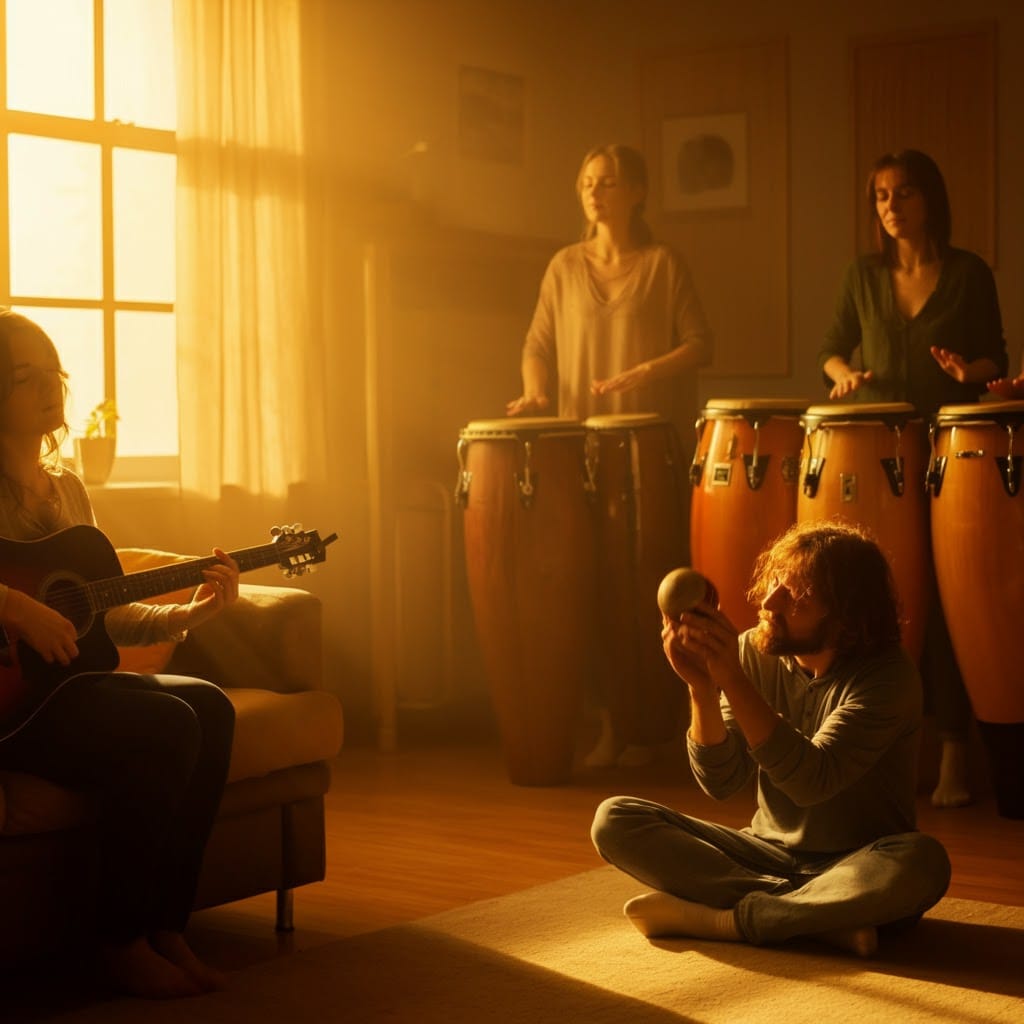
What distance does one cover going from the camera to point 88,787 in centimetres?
240

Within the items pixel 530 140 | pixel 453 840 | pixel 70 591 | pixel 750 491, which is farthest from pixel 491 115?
pixel 70 591

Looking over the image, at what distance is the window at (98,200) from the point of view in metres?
4.23

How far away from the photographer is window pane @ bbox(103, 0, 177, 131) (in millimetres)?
4398

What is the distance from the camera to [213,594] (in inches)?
102

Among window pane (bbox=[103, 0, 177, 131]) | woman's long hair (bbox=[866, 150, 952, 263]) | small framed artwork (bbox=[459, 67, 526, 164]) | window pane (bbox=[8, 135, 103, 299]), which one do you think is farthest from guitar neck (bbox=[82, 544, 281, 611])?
small framed artwork (bbox=[459, 67, 526, 164])

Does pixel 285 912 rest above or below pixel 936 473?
below

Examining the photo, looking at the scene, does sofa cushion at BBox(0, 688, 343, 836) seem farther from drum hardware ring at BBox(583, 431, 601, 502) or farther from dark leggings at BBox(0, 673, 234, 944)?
drum hardware ring at BBox(583, 431, 601, 502)

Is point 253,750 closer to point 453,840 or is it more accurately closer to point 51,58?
point 453,840

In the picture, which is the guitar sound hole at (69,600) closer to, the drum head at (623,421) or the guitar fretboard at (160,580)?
the guitar fretboard at (160,580)

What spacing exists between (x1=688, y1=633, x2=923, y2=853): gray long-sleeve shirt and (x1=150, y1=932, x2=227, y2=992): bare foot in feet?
2.48

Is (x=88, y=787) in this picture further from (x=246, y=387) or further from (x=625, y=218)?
(x=625, y=218)

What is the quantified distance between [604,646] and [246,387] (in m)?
1.16

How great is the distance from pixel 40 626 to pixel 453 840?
1.35 metres

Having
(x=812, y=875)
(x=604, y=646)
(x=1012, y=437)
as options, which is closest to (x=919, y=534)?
(x=1012, y=437)
